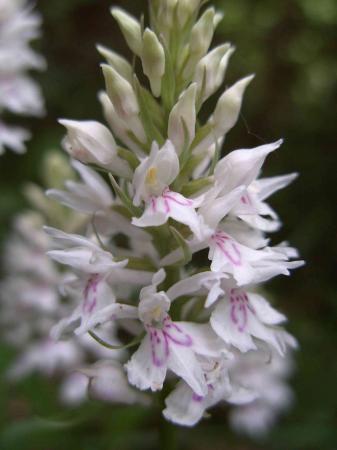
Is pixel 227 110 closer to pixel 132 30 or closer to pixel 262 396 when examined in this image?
pixel 132 30

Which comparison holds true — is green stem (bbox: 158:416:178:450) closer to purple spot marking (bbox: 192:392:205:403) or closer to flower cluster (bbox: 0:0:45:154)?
purple spot marking (bbox: 192:392:205:403)

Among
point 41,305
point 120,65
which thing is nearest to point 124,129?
point 120,65

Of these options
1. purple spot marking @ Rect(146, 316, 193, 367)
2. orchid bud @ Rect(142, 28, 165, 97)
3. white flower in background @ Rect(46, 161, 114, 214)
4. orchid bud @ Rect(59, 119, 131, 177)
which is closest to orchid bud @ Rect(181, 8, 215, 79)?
orchid bud @ Rect(142, 28, 165, 97)

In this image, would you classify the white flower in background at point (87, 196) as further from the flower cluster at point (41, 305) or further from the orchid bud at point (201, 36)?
the flower cluster at point (41, 305)

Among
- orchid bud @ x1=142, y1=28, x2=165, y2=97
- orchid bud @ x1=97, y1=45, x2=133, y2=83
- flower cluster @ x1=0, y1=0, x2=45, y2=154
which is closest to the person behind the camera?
orchid bud @ x1=142, y1=28, x2=165, y2=97

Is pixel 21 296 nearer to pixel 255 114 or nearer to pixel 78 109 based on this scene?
pixel 78 109

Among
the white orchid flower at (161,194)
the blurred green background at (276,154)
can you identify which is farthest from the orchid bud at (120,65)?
the blurred green background at (276,154)

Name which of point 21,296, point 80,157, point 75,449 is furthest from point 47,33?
point 80,157
